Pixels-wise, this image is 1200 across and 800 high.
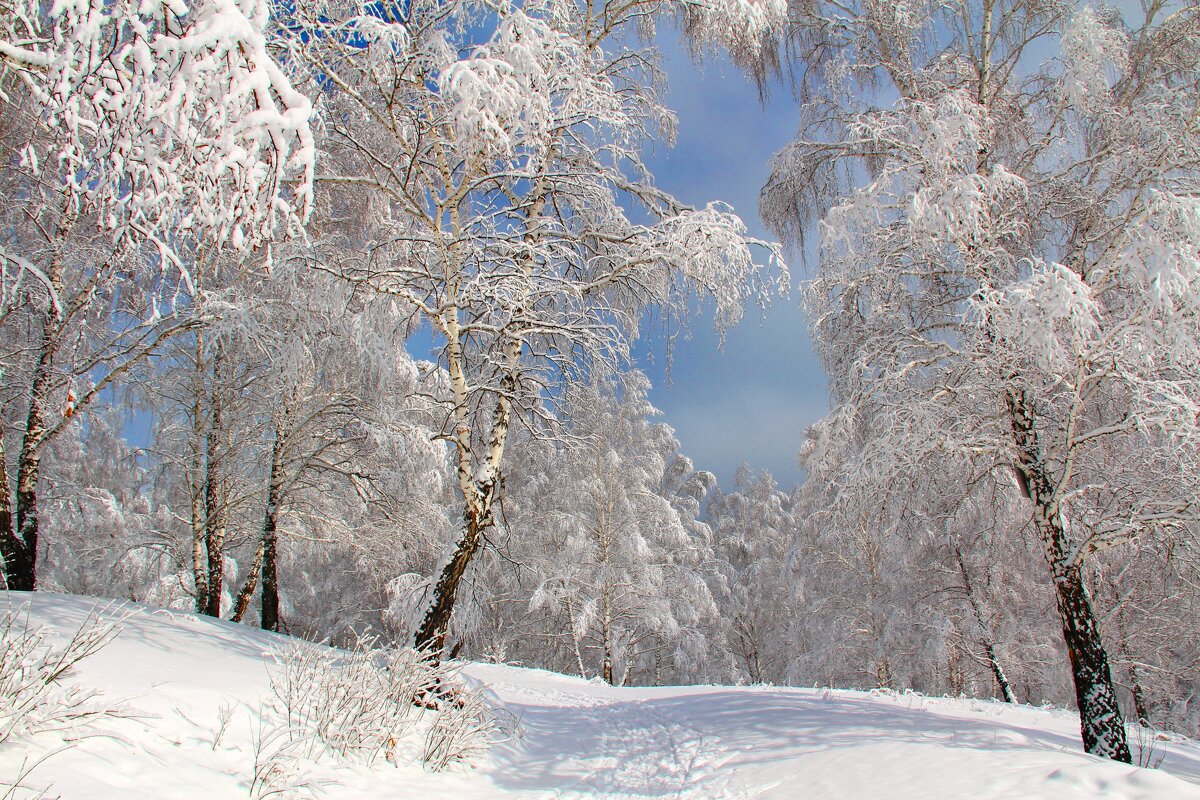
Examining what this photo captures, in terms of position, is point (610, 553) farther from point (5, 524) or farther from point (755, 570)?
point (5, 524)

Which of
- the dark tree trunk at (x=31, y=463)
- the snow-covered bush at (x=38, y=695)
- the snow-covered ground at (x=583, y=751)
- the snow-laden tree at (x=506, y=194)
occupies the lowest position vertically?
the snow-covered ground at (x=583, y=751)

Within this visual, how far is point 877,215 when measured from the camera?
594 cm

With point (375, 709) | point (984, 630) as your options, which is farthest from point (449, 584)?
point (984, 630)

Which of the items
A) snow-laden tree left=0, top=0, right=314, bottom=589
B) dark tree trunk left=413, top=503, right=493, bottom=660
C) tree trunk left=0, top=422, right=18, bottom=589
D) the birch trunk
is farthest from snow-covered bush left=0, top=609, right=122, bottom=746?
the birch trunk

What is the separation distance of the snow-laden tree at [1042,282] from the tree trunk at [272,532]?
25.8ft

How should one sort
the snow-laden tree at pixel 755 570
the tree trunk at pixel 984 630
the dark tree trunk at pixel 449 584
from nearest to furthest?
the dark tree trunk at pixel 449 584, the tree trunk at pixel 984 630, the snow-laden tree at pixel 755 570

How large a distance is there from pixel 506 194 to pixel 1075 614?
21.5 feet

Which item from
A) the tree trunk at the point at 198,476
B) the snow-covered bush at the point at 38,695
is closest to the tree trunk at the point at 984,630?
the tree trunk at the point at 198,476

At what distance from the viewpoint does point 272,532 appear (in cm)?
996

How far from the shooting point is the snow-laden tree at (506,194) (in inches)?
199

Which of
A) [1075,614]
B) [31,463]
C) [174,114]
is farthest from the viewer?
[31,463]

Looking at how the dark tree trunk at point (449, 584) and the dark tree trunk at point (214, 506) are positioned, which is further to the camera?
the dark tree trunk at point (214, 506)

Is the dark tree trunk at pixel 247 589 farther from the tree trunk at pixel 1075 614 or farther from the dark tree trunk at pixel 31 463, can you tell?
the tree trunk at pixel 1075 614

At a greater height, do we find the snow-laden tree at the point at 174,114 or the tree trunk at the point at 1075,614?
the snow-laden tree at the point at 174,114
